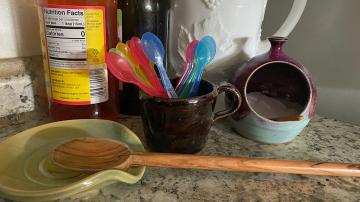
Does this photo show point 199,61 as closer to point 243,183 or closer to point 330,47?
point 243,183

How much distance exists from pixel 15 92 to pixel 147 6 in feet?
0.81

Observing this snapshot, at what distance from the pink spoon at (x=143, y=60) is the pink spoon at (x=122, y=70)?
15 mm

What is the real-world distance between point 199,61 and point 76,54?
164 millimetres

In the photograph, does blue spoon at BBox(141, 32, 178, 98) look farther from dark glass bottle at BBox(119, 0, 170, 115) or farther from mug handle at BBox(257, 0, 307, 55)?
mug handle at BBox(257, 0, 307, 55)

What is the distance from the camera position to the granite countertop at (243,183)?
0.36 m

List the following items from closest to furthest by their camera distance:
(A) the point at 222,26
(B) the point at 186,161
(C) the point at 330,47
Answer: (B) the point at 186,161
(A) the point at 222,26
(C) the point at 330,47

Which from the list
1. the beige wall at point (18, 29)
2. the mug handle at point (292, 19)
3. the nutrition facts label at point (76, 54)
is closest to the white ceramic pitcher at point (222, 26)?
the mug handle at point (292, 19)

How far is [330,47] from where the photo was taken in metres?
0.69

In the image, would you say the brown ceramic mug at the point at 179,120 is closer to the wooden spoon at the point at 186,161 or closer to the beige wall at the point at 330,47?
the wooden spoon at the point at 186,161

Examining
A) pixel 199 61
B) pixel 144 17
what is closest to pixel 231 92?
pixel 199 61

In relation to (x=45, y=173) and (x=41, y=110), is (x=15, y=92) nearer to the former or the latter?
(x=41, y=110)

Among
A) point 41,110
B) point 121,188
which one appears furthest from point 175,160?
point 41,110

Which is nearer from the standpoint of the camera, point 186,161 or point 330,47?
point 186,161

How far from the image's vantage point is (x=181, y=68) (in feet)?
1.73
